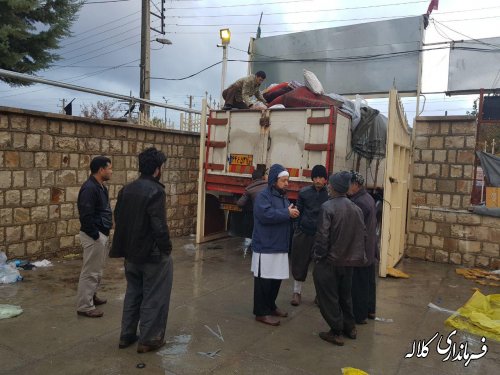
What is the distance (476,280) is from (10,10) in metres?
14.4

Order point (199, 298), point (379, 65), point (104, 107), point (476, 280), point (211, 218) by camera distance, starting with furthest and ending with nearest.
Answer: point (104, 107) → point (379, 65) → point (211, 218) → point (476, 280) → point (199, 298)

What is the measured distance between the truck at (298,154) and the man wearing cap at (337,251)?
243cm

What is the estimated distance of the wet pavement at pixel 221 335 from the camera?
11.1ft

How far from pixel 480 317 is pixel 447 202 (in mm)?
3365

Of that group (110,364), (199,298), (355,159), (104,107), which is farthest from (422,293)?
(104,107)

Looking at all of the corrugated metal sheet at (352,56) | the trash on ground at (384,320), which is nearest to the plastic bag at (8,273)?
the trash on ground at (384,320)

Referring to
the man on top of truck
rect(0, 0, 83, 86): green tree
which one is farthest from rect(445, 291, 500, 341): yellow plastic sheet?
rect(0, 0, 83, 86): green tree

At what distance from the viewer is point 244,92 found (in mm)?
7516

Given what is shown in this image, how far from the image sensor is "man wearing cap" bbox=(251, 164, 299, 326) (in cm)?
419

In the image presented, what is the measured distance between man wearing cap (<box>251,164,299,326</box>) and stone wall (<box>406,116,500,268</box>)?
4385mm

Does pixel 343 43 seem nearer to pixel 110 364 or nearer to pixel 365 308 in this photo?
pixel 365 308

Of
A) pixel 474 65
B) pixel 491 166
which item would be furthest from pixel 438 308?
pixel 474 65

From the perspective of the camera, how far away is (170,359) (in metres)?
3.45

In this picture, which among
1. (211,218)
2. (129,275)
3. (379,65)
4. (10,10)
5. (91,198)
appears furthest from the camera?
(10,10)
